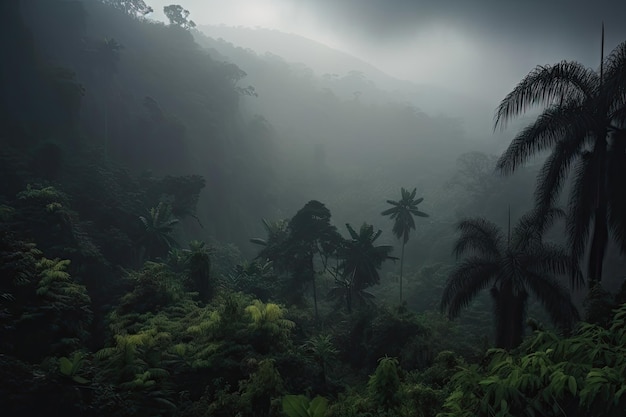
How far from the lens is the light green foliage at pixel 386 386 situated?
7.50 meters

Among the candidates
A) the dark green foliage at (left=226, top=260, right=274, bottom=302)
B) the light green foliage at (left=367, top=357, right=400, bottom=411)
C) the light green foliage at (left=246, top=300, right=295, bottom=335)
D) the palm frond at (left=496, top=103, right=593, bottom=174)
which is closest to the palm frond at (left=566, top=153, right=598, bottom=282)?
the palm frond at (left=496, top=103, right=593, bottom=174)

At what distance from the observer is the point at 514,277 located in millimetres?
12375

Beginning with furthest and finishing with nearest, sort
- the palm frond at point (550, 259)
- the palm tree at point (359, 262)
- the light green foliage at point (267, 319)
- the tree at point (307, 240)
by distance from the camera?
1. the palm tree at point (359, 262)
2. the tree at point (307, 240)
3. the light green foliage at point (267, 319)
4. the palm frond at point (550, 259)

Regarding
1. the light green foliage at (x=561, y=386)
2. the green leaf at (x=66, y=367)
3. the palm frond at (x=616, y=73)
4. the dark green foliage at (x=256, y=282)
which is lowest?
the green leaf at (x=66, y=367)

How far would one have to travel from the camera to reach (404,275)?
47500 millimetres

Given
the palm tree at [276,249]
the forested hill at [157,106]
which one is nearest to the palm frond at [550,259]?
the palm tree at [276,249]

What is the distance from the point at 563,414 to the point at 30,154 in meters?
32.7

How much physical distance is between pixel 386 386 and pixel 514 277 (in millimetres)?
7104

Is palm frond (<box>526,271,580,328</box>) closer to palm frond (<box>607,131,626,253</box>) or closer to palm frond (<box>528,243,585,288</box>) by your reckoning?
palm frond (<box>528,243,585,288</box>)

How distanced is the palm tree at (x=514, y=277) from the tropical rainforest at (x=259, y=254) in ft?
0.23

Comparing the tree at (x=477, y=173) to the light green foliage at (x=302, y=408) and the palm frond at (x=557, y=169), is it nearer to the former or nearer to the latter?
the palm frond at (x=557, y=169)

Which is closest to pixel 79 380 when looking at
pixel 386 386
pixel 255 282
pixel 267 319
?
pixel 386 386

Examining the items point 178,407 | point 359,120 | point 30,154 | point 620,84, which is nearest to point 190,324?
point 178,407

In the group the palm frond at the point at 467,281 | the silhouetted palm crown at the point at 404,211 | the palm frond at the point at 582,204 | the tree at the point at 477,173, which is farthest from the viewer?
the tree at the point at 477,173
